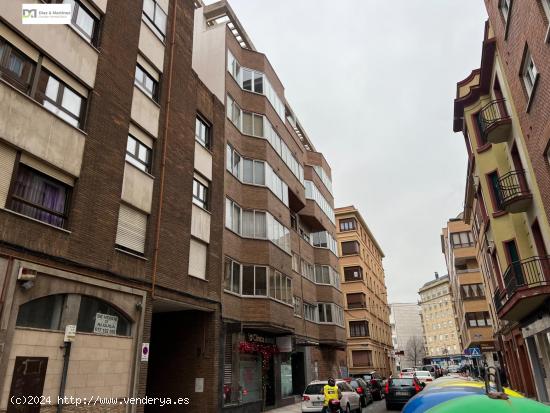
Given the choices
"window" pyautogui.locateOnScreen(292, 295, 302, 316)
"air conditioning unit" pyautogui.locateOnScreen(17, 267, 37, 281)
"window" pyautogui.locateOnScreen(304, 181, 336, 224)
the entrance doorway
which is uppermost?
"window" pyautogui.locateOnScreen(304, 181, 336, 224)

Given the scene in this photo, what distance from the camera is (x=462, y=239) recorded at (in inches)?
1892

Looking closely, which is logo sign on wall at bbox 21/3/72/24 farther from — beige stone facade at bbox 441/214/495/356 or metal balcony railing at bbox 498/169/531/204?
beige stone facade at bbox 441/214/495/356

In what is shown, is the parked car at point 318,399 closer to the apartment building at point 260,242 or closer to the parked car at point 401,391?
the apartment building at point 260,242

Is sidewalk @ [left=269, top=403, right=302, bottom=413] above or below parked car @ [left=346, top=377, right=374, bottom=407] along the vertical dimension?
below

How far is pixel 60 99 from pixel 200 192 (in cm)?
739

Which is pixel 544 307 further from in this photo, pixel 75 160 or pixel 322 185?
pixel 322 185

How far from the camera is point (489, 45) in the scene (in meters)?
17.3

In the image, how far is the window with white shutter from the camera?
15.9 meters

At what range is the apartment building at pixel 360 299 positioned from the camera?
4759cm

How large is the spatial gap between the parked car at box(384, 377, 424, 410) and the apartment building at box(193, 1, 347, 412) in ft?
17.8

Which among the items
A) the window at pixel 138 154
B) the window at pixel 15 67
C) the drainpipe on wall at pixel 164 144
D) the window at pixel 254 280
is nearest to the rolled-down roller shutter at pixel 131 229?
the drainpipe on wall at pixel 164 144

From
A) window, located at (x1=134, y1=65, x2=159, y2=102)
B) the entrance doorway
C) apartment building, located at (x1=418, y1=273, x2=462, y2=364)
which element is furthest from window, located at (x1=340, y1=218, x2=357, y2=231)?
apartment building, located at (x1=418, y1=273, x2=462, y2=364)

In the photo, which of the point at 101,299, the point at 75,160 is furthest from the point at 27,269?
the point at 75,160

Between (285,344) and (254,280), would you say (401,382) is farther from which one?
(254,280)
